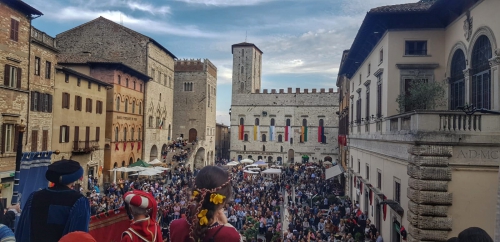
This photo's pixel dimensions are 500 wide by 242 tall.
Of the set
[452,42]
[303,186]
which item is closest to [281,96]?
[303,186]

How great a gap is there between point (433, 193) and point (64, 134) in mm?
23877

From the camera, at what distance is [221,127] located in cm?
8012

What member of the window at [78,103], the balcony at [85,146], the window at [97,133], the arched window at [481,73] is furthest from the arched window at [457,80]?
the window at [97,133]

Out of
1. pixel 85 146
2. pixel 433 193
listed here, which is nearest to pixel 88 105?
pixel 85 146

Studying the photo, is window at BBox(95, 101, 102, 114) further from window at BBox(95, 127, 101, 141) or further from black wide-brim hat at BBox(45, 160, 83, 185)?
black wide-brim hat at BBox(45, 160, 83, 185)

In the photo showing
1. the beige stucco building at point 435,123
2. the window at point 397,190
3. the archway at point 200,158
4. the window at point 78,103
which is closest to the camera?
the beige stucco building at point 435,123

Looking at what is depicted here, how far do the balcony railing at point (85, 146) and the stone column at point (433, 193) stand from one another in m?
24.3

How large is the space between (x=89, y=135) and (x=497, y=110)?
27400mm

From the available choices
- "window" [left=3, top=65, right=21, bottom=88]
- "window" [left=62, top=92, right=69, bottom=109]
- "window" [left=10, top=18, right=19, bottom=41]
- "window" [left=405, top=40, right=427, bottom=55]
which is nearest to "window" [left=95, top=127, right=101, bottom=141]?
"window" [left=62, top=92, right=69, bottom=109]

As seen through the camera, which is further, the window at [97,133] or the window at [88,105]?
the window at [97,133]

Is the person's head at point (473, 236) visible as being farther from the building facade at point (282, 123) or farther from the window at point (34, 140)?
the building facade at point (282, 123)

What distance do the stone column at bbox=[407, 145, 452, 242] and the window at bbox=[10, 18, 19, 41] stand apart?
2007 centimetres

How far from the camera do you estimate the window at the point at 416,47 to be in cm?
1417

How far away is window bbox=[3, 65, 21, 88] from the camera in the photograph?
2019cm
